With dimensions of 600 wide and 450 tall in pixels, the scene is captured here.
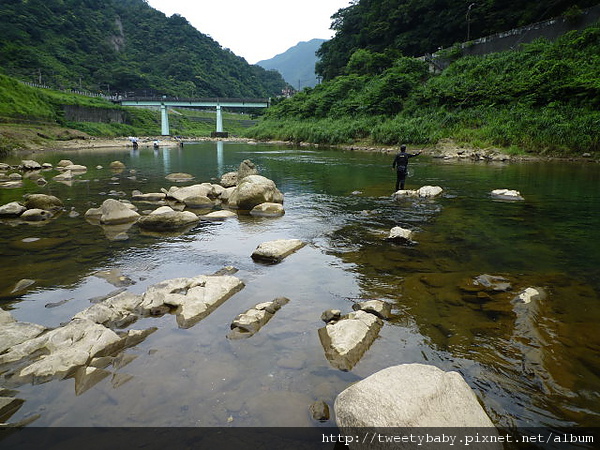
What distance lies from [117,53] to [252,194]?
152200 millimetres

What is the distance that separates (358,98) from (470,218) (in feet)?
143

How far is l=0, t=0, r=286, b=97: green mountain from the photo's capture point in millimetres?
95000

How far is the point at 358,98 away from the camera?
50.8 meters

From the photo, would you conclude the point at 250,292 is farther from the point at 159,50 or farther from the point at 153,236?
the point at 159,50

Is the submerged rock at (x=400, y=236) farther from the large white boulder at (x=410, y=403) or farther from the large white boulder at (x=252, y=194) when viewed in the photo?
the large white boulder at (x=252, y=194)

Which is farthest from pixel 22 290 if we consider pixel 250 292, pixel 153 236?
pixel 250 292

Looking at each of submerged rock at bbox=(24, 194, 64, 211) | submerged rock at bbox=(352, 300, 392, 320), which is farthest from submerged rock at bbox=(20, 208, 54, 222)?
submerged rock at bbox=(352, 300, 392, 320)

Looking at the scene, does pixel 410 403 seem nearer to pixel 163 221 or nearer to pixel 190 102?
pixel 163 221

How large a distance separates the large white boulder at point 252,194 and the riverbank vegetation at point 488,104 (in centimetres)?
2316

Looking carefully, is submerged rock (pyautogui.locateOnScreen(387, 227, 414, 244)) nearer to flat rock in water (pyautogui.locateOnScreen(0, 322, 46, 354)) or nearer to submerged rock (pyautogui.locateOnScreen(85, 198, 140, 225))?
flat rock in water (pyautogui.locateOnScreen(0, 322, 46, 354))

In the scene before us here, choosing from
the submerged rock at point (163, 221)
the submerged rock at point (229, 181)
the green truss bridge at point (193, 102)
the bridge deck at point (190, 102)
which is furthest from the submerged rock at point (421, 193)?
the bridge deck at point (190, 102)

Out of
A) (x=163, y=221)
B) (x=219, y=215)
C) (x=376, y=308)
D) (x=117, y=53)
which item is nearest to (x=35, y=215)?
(x=163, y=221)

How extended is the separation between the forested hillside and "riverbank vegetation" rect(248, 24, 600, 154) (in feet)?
26.3

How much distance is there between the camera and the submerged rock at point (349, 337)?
4383 millimetres
